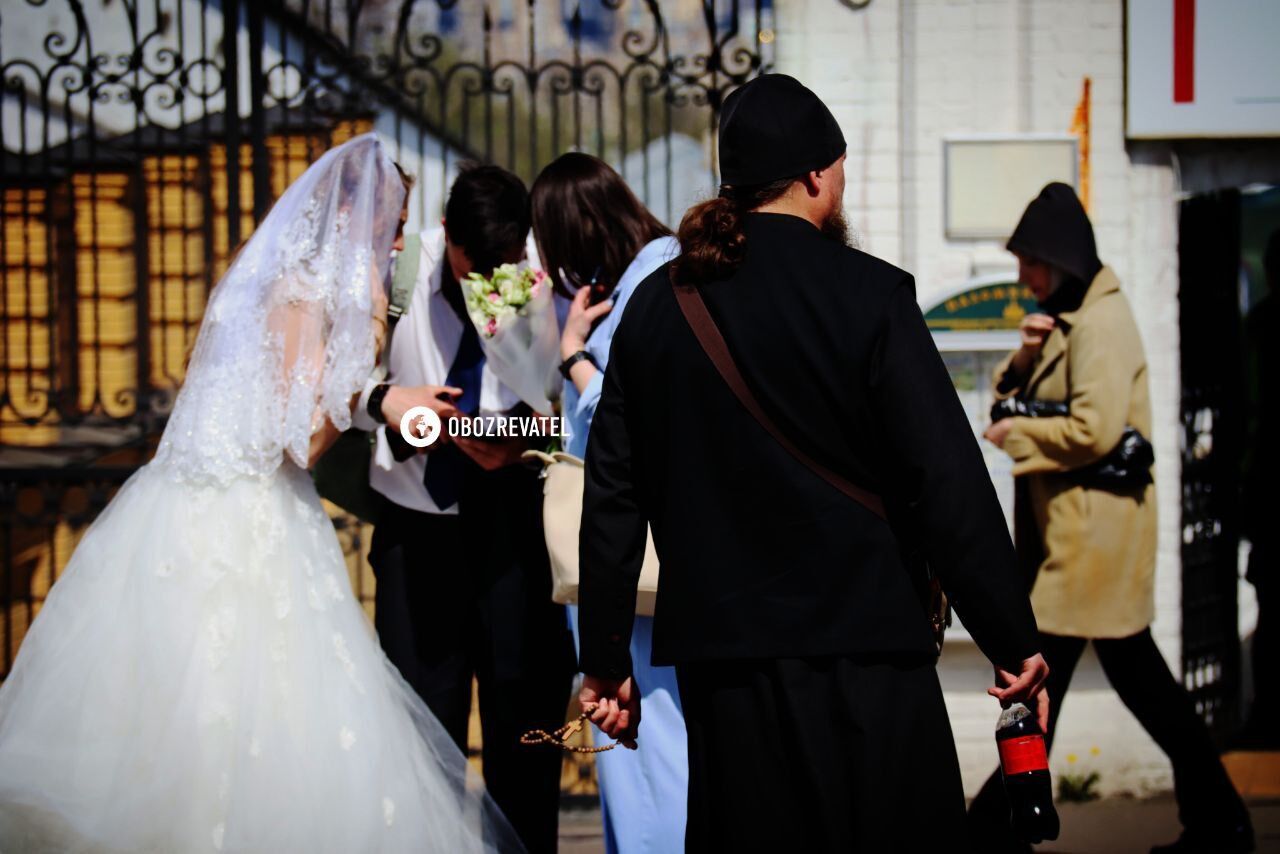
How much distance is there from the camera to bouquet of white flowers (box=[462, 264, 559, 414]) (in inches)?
138

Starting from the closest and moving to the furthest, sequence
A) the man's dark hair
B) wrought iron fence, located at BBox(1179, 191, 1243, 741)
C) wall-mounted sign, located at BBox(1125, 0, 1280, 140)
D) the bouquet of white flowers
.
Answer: the bouquet of white flowers → the man's dark hair → wall-mounted sign, located at BBox(1125, 0, 1280, 140) → wrought iron fence, located at BBox(1179, 191, 1243, 741)

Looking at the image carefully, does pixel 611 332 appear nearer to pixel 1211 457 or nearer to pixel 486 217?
pixel 486 217

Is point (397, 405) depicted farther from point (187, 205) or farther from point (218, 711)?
point (187, 205)

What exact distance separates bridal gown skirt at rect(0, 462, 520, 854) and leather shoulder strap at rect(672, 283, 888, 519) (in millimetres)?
1407

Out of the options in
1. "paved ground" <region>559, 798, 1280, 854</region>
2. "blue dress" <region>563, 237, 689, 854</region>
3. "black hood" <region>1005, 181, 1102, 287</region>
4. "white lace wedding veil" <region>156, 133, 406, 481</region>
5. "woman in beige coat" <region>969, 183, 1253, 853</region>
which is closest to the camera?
"blue dress" <region>563, 237, 689, 854</region>

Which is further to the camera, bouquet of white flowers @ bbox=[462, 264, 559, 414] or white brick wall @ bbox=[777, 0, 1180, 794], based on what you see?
white brick wall @ bbox=[777, 0, 1180, 794]

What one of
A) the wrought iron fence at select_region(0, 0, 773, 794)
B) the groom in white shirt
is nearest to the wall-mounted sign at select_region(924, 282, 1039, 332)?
the wrought iron fence at select_region(0, 0, 773, 794)

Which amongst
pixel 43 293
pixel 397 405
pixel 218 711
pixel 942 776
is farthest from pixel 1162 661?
pixel 43 293

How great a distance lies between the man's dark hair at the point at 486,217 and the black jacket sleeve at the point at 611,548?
1178 millimetres

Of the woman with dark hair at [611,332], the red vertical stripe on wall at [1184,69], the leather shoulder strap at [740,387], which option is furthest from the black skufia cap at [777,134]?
the red vertical stripe on wall at [1184,69]

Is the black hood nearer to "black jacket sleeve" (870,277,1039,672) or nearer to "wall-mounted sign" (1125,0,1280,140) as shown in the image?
"wall-mounted sign" (1125,0,1280,140)

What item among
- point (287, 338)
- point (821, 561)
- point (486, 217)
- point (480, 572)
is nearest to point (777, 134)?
point (821, 561)

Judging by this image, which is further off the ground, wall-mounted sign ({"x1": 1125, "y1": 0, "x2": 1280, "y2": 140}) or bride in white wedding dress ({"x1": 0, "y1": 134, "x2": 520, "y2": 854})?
wall-mounted sign ({"x1": 1125, "y1": 0, "x2": 1280, "y2": 140})

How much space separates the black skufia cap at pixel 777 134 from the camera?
2477 millimetres
